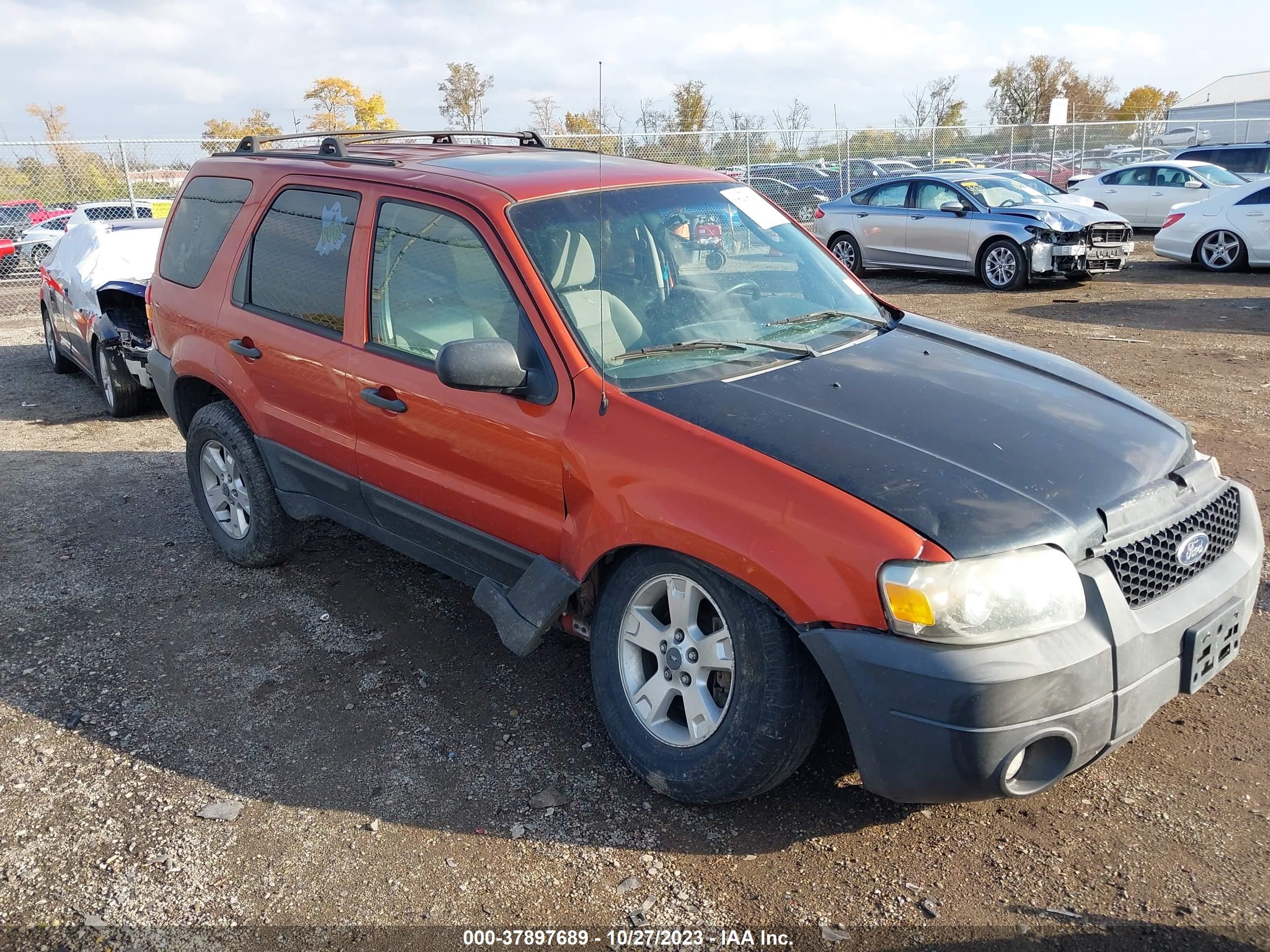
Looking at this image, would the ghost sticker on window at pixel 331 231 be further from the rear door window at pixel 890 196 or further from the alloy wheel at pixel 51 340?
the rear door window at pixel 890 196

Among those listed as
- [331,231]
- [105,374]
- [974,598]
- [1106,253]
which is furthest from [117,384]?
[1106,253]

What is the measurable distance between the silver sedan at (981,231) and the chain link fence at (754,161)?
14.0 ft

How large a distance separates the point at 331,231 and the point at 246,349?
78 centimetres

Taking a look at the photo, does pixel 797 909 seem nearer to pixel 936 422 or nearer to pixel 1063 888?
pixel 1063 888

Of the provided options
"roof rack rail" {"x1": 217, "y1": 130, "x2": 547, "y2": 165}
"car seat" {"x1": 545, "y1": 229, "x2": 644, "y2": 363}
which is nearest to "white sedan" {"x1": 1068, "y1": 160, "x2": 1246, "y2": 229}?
"roof rack rail" {"x1": 217, "y1": 130, "x2": 547, "y2": 165}

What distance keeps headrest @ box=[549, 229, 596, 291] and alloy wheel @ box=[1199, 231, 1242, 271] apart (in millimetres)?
14170

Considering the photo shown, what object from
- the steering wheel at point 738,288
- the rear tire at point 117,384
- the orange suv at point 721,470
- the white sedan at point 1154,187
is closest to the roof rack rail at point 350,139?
the orange suv at point 721,470

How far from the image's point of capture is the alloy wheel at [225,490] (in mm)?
5141

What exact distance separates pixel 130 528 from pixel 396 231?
3.05m

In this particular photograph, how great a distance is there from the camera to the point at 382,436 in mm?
4055

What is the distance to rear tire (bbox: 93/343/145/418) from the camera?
8.23 m

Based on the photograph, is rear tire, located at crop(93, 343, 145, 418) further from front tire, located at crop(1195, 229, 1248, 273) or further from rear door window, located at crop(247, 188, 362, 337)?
front tire, located at crop(1195, 229, 1248, 273)

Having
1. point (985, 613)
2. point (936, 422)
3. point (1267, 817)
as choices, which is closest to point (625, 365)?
point (936, 422)

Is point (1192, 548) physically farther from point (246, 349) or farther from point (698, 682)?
point (246, 349)
